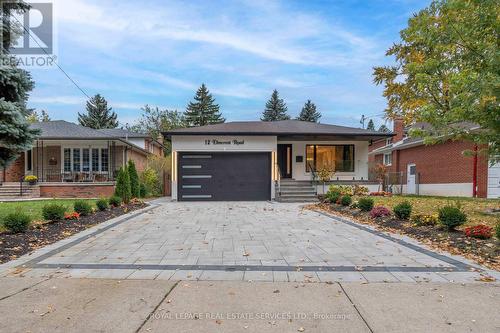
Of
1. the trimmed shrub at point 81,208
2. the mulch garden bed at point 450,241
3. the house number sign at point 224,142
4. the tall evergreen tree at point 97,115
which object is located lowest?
the mulch garden bed at point 450,241

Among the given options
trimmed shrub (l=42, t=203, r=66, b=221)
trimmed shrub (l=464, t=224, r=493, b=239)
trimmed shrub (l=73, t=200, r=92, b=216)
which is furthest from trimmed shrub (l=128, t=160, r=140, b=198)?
trimmed shrub (l=464, t=224, r=493, b=239)

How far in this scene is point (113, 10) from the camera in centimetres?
1179

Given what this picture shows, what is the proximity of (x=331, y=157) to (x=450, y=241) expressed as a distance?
12.1 metres

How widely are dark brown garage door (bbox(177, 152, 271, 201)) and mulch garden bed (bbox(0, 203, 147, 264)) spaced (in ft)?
21.9

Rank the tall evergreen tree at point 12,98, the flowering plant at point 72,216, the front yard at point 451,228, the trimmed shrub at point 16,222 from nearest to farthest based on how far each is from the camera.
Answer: the front yard at point 451,228, the tall evergreen tree at point 12,98, the trimmed shrub at point 16,222, the flowering plant at point 72,216

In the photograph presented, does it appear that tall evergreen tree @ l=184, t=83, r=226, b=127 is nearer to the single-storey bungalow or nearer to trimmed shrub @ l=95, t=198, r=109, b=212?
the single-storey bungalow

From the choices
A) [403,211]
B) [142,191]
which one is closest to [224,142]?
[142,191]

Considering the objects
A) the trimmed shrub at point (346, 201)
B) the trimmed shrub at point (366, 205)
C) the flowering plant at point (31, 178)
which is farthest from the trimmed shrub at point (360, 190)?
the flowering plant at point (31, 178)

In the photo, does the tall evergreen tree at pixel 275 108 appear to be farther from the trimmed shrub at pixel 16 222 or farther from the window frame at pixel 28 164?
the trimmed shrub at pixel 16 222

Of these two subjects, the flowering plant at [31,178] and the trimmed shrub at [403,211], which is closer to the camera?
the trimmed shrub at [403,211]

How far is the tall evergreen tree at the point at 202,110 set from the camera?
50062 mm

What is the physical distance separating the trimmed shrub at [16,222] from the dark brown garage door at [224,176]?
9.60 meters

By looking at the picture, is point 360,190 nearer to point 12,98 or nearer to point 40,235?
point 40,235

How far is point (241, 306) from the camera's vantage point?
126 inches
